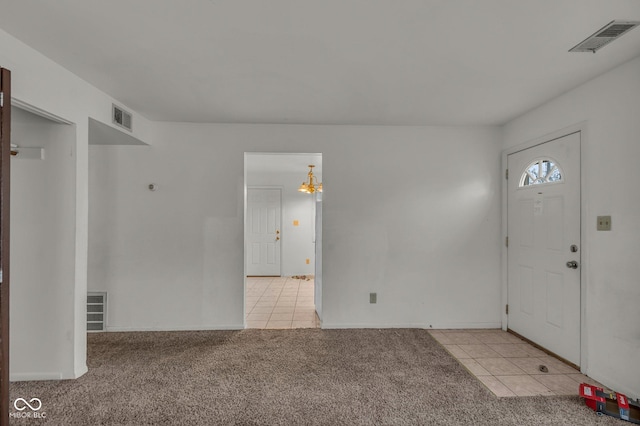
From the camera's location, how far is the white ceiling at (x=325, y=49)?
1.60 meters

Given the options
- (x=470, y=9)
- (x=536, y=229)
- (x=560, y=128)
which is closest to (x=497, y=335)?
(x=536, y=229)

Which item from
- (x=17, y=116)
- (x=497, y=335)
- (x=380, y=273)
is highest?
(x=17, y=116)

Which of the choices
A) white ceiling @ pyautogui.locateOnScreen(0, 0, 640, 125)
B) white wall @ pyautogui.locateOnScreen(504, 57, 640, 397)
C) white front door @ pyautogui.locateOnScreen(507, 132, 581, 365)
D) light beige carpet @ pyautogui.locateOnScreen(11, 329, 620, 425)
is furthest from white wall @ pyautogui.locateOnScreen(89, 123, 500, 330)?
white wall @ pyautogui.locateOnScreen(504, 57, 640, 397)

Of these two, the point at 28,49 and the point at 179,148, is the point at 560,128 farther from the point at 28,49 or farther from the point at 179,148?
the point at 28,49

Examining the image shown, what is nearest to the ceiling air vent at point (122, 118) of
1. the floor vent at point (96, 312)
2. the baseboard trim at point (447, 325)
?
the floor vent at point (96, 312)

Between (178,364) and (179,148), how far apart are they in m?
2.35

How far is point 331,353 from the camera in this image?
9.36 ft

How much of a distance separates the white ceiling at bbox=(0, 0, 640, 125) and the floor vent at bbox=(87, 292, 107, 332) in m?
2.27

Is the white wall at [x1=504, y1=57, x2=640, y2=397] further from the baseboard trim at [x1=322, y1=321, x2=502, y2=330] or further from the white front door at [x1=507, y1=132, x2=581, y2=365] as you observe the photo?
the baseboard trim at [x1=322, y1=321, x2=502, y2=330]

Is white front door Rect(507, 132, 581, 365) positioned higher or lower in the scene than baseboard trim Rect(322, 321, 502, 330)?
higher

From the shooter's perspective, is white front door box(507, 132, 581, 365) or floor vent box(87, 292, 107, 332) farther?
floor vent box(87, 292, 107, 332)

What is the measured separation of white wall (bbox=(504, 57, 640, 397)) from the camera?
2.12 metres

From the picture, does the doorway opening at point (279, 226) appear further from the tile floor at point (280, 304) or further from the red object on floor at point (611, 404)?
the red object on floor at point (611, 404)

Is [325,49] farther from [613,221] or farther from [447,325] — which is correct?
[447,325]
